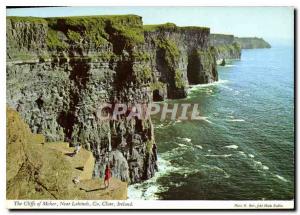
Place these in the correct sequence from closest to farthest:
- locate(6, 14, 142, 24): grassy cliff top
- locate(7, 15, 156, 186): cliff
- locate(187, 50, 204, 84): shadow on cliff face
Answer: locate(6, 14, 142, 24): grassy cliff top < locate(7, 15, 156, 186): cliff < locate(187, 50, 204, 84): shadow on cliff face

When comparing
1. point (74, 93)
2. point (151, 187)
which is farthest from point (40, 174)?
point (151, 187)

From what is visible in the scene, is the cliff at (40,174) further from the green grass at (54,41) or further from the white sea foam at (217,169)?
the white sea foam at (217,169)

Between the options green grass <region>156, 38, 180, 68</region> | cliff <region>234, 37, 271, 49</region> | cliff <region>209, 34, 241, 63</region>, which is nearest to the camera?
cliff <region>234, 37, 271, 49</region>

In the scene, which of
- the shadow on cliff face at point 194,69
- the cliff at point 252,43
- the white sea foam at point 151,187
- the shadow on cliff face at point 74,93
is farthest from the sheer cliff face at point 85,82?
the shadow on cliff face at point 194,69

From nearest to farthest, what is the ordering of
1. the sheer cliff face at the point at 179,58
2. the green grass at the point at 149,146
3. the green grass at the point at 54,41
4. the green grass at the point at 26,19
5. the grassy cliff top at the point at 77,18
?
the green grass at the point at 26,19 < the grassy cliff top at the point at 77,18 < the green grass at the point at 54,41 < the green grass at the point at 149,146 < the sheer cliff face at the point at 179,58

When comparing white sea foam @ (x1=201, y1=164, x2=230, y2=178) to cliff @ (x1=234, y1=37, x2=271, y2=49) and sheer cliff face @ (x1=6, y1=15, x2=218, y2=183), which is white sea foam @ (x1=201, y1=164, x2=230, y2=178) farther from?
cliff @ (x1=234, y1=37, x2=271, y2=49)

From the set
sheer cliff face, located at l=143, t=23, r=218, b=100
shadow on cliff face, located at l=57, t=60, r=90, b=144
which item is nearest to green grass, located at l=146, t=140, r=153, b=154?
shadow on cliff face, located at l=57, t=60, r=90, b=144

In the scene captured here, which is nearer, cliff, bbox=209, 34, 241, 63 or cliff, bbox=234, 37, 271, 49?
cliff, bbox=234, 37, 271, 49
